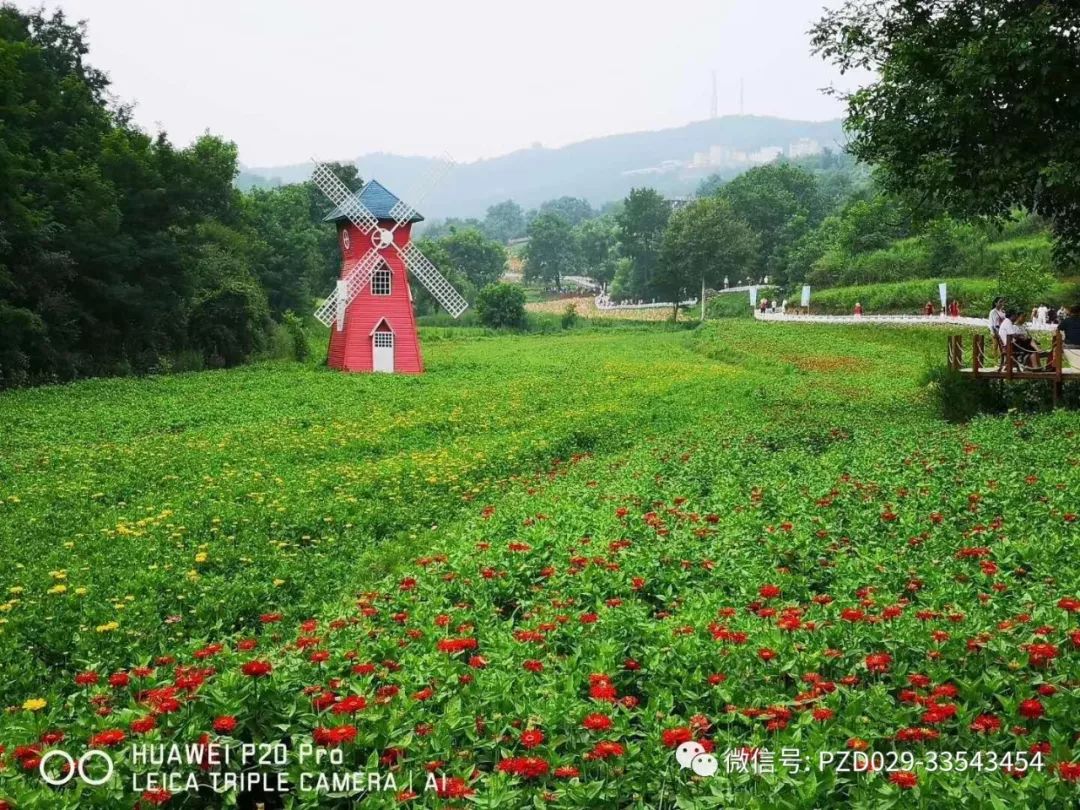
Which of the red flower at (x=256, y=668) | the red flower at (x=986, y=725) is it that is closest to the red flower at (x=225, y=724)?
the red flower at (x=256, y=668)

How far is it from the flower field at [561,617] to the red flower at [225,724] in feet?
0.07

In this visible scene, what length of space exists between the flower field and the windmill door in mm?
19576

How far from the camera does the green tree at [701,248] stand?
267ft

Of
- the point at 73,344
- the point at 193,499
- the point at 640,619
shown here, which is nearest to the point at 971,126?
the point at 640,619

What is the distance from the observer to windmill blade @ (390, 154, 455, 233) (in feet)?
118

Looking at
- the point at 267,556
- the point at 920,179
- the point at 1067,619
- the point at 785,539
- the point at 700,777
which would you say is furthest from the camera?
the point at 920,179

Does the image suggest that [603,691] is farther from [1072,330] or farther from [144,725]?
[1072,330]

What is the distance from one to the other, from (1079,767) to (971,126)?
43.9 ft

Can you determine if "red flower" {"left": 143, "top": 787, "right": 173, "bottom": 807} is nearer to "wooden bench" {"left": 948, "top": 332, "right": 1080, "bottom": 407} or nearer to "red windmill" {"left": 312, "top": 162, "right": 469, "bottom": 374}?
"wooden bench" {"left": 948, "top": 332, "right": 1080, "bottom": 407}

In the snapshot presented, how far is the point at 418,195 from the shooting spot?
123ft

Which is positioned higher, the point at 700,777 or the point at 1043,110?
the point at 1043,110

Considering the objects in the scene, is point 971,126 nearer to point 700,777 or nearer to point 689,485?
point 689,485

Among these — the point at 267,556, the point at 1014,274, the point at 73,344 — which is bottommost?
the point at 267,556

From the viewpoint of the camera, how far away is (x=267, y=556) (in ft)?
29.7
